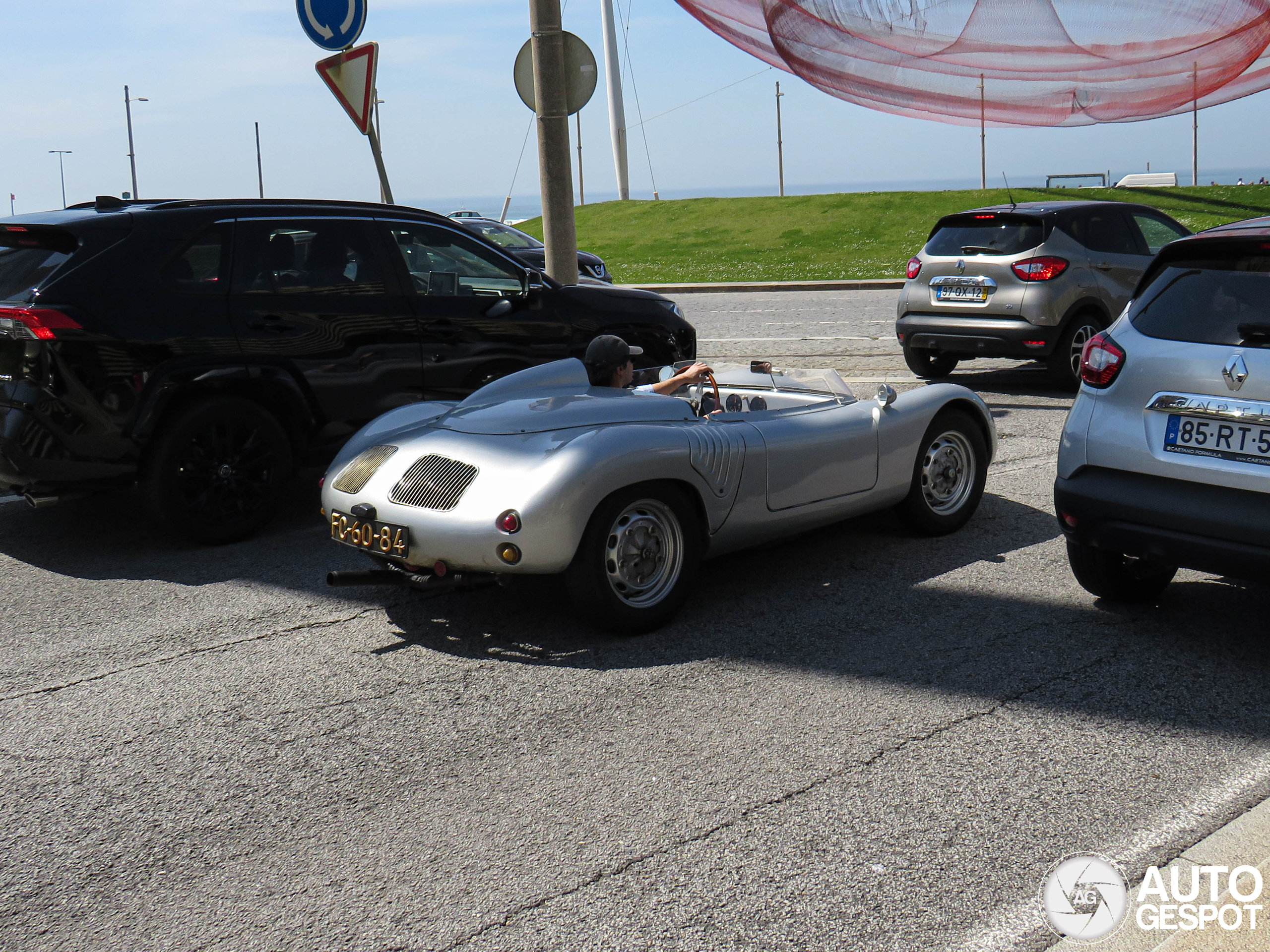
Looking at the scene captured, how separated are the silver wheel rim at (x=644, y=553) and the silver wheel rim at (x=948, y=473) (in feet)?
5.64

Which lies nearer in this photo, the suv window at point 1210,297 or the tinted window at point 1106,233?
the suv window at point 1210,297

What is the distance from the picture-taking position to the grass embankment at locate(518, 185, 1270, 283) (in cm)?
2861

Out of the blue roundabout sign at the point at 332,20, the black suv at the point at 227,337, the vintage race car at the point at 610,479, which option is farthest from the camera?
the blue roundabout sign at the point at 332,20

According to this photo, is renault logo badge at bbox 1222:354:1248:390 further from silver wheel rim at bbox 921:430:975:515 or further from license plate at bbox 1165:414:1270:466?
silver wheel rim at bbox 921:430:975:515

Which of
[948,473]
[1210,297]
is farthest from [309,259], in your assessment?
[1210,297]

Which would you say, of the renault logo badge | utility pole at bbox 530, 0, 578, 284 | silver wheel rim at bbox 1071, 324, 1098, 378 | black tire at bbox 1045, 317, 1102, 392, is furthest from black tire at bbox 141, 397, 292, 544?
silver wheel rim at bbox 1071, 324, 1098, 378

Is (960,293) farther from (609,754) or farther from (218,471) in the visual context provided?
(609,754)

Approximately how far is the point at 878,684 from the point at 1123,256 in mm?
8143

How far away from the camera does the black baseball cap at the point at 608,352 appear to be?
5.62m

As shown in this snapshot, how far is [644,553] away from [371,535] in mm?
1094

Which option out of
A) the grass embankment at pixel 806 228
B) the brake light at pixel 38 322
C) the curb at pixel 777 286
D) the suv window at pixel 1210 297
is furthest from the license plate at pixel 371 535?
the grass embankment at pixel 806 228

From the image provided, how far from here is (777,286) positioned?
80.0ft

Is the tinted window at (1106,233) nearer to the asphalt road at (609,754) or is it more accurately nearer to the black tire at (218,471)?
the asphalt road at (609,754)

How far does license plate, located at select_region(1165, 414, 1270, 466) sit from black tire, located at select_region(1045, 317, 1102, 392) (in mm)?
6500
